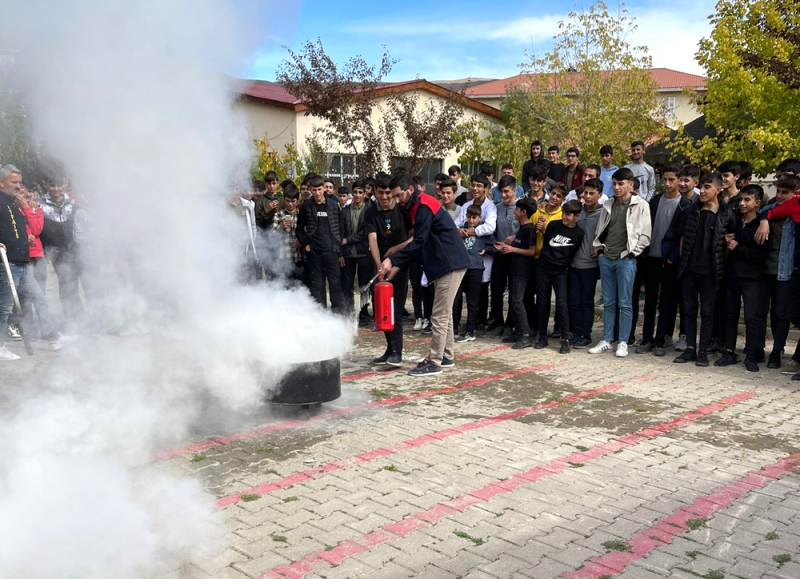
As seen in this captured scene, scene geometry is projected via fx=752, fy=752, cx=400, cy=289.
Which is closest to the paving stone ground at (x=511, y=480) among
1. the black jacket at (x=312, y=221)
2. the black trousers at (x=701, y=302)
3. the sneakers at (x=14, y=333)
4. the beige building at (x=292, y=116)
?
the black trousers at (x=701, y=302)

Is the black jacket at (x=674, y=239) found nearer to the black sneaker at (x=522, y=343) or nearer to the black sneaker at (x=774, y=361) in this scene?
the black sneaker at (x=774, y=361)

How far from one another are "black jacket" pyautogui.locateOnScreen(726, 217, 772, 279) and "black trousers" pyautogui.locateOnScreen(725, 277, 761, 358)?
10 centimetres

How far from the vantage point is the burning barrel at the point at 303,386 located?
663 cm

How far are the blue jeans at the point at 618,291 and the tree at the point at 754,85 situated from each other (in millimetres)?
5309

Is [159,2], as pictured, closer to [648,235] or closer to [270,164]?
[648,235]

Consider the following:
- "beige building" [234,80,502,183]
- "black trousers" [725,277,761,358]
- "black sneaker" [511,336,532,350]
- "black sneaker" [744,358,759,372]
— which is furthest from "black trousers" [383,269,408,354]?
"beige building" [234,80,502,183]

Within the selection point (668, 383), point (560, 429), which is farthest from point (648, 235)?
point (560, 429)

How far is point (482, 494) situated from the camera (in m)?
5.18

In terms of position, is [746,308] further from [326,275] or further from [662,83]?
[662,83]

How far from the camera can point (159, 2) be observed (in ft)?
16.9

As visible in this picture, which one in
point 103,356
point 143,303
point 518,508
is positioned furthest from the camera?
point 103,356

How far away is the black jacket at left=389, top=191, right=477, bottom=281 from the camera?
8688mm

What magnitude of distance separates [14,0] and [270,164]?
13136 mm

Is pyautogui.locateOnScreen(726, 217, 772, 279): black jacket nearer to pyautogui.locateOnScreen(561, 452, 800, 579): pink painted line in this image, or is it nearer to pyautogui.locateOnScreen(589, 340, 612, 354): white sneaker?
pyautogui.locateOnScreen(589, 340, 612, 354): white sneaker
